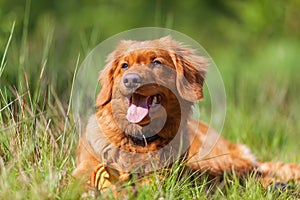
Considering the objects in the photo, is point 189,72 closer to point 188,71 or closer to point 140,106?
point 188,71

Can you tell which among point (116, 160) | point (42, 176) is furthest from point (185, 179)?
point (42, 176)

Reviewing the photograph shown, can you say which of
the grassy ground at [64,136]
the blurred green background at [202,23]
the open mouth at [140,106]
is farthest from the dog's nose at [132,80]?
the blurred green background at [202,23]

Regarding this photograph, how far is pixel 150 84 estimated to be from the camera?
11.8ft

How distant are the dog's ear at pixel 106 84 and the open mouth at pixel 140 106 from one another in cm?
19

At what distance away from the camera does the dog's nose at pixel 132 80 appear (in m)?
3.54

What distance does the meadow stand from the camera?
3.56 metres

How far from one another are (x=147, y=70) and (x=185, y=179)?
0.65 m

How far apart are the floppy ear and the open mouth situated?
19cm

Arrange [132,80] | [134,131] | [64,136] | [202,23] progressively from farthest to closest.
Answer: [202,23]
[64,136]
[134,131]
[132,80]

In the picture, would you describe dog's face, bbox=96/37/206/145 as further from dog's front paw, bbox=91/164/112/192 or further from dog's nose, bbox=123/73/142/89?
dog's front paw, bbox=91/164/112/192

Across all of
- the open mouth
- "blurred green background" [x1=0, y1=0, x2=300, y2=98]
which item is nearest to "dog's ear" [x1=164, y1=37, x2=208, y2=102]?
the open mouth

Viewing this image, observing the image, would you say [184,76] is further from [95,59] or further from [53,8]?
[53,8]

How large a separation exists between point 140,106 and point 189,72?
39cm

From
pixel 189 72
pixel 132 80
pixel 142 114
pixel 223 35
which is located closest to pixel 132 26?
pixel 223 35
